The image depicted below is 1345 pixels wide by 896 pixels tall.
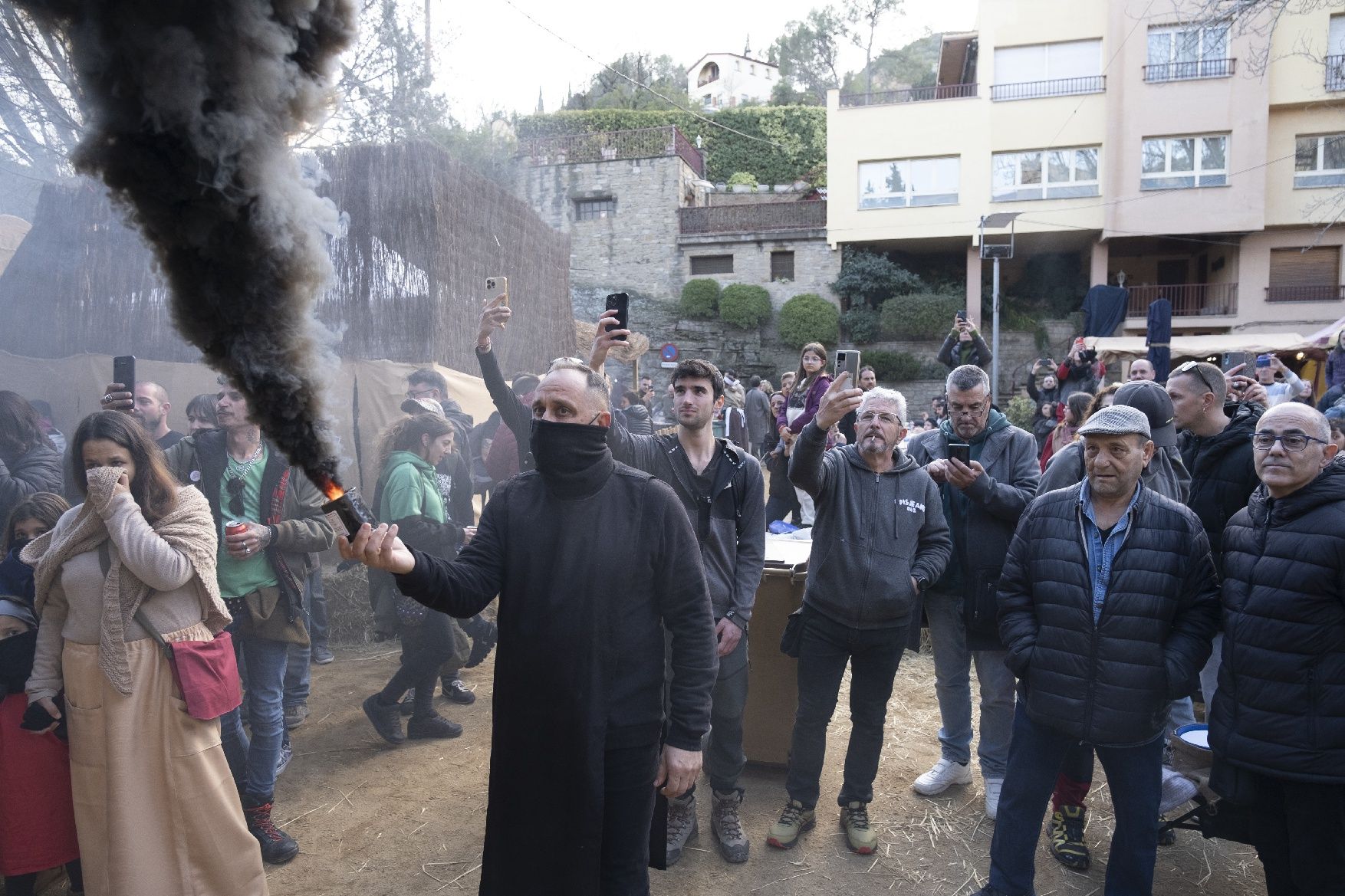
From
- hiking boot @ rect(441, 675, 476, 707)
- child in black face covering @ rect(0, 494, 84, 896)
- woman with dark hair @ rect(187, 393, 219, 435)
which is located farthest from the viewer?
hiking boot @ rect(441, 675, 476, 707)

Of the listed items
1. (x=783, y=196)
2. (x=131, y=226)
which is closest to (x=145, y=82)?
(x=131, y=226)

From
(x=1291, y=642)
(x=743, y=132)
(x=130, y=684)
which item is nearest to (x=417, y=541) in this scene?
(x=130, y=684)

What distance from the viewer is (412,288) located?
31.0ft

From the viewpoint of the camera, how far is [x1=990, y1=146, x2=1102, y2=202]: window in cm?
2512

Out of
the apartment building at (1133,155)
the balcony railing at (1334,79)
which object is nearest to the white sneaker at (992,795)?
the apartment building at (1133,155)

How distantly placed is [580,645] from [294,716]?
3970 mm

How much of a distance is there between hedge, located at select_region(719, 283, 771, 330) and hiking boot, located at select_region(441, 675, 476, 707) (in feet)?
77.9

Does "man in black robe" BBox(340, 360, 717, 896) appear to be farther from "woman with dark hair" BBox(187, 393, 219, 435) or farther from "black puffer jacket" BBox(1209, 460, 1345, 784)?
"woman with dark hair" BBox(187, 393, 219, 435)

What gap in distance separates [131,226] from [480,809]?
3.54 metres

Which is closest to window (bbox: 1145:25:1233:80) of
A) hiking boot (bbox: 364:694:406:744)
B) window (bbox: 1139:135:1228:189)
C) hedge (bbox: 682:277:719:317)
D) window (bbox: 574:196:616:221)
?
window (bbox: 1139:135:1228:189)

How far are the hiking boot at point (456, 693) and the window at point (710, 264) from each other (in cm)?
2601

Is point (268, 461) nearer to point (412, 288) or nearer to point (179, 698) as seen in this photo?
point (179, 698)

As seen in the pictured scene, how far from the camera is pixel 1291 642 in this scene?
116 inches

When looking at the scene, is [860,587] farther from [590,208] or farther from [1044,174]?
[590,208]
